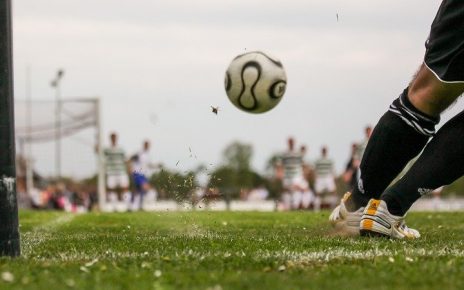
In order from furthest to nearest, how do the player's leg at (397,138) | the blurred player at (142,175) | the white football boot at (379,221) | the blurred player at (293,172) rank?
the blurred player at (293,172), the blurred player at (142,175), the white football boot at (379,221), the player's leg at (397,138)

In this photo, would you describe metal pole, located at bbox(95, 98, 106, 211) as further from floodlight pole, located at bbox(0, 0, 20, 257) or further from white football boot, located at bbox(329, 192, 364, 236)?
floodlight pole, located at bbox(0, 0, 20, 257)

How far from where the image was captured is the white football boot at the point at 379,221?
5.68 metres

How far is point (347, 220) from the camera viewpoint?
19.9ft

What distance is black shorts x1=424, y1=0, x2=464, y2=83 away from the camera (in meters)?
5.08

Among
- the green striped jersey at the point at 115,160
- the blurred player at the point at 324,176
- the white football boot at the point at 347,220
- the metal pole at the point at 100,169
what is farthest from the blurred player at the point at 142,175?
the white football boot at the point at 347,220

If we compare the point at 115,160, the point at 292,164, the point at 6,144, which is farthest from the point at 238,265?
the point at 292,164

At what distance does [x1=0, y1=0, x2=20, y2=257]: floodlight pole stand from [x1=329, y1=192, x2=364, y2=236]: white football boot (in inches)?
97.1

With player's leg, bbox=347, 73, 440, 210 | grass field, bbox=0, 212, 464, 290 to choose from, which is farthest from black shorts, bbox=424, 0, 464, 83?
grass field, bbox=0, 212, 464, 290

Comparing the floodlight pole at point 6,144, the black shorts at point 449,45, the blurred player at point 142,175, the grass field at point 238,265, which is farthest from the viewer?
the blurred player at point 142,175

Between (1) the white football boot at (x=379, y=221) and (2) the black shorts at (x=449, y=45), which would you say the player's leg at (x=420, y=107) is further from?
(1) the white football boot at (x=379, y=221)

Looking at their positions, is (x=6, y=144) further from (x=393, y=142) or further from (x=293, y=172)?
(x=293, y=172)

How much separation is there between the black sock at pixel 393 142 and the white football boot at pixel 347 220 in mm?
189

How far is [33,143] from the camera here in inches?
1344

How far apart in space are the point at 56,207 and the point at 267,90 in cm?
2938
